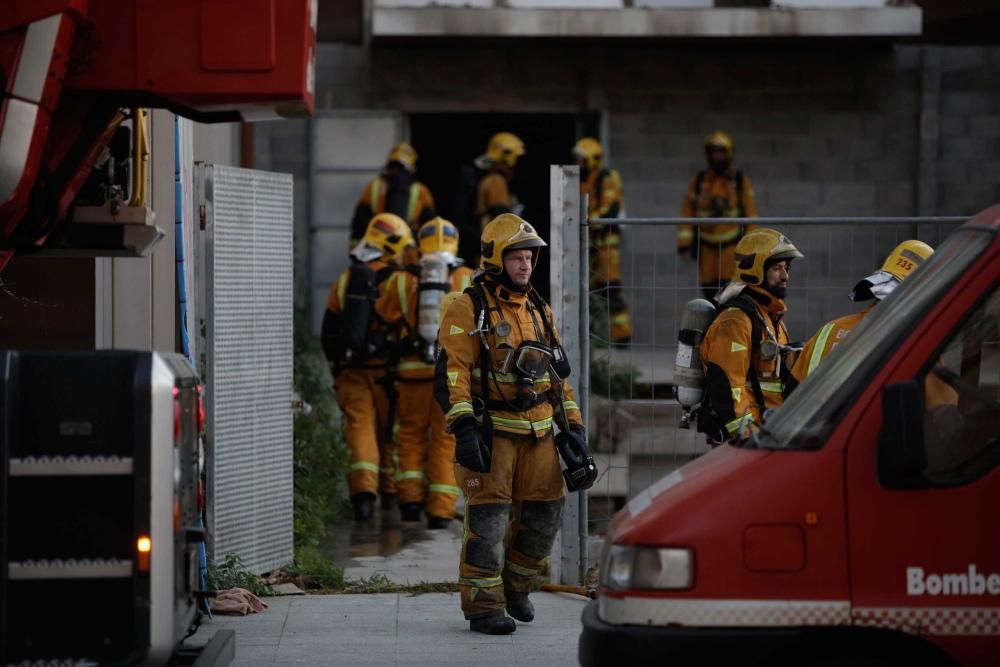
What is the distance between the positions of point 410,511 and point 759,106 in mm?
7314

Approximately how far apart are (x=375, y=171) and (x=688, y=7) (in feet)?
11.5

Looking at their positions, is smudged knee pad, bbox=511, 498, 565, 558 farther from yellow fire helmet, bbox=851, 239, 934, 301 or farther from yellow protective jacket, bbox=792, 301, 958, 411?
yellow fire helmet, bbox=851, 239, 934, 301

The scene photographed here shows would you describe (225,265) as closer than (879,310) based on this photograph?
No

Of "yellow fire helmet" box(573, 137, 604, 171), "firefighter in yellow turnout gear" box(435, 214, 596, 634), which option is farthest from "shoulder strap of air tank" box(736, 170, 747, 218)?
"firefighter in yellow turnout gear" box(435, 214, 596, 634)

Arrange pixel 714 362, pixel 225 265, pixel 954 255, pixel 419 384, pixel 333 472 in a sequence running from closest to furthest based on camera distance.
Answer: pixel 954 255, pixel 714 362, pixel 225 265, pixel 419 384, pixel 333 472

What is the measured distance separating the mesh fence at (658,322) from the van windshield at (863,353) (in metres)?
4.94

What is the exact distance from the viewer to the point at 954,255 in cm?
481

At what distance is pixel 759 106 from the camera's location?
1652 cm

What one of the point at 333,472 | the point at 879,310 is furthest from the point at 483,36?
the point at 879,310

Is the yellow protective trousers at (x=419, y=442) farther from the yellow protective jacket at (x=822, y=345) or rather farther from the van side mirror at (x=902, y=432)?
the van side mirror at (x=902, y=432)

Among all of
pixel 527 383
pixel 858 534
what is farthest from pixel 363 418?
pixel 858 534

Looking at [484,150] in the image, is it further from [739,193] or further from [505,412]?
[505,412]

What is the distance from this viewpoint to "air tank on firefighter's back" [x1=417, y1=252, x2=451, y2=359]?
1052 centimetres

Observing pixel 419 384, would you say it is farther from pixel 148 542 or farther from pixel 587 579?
pixel 148 542
